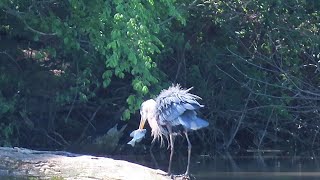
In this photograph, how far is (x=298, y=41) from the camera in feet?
50.2

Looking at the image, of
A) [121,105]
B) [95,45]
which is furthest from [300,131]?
[95,45]

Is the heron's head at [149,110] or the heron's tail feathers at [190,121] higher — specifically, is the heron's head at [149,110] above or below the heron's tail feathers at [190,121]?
above

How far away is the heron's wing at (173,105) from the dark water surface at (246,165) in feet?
4.35

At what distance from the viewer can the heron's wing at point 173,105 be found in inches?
406

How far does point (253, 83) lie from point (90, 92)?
3317 mm

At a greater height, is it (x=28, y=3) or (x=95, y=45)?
(x=28, y=3)

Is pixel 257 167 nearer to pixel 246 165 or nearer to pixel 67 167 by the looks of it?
pixel 246 165

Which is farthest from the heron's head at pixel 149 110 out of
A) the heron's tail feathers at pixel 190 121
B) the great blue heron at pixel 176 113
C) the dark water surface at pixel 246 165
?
the dark water surface at pixel 246 165

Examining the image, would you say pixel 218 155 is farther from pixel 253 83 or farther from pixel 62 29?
pixel 62 29

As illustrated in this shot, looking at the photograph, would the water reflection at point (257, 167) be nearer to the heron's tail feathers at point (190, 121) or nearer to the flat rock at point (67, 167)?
the heron's tail feathers at point (190, 121)

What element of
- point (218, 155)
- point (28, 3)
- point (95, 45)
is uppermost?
point (28, 3)

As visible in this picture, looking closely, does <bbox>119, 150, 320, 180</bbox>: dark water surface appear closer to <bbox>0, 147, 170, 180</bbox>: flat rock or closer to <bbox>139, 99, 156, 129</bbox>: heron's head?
<bbox>139, 99, 156, 129</bbox>: heron's head

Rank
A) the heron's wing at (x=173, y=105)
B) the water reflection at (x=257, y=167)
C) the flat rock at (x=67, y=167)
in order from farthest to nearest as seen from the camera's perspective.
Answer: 1. the water reflection at (x=257, y=167)
2. the heron's wing at (x=173, y=105)
3. the flat rock at (x=67, y=167)

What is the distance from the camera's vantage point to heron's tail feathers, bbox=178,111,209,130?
1033cm
